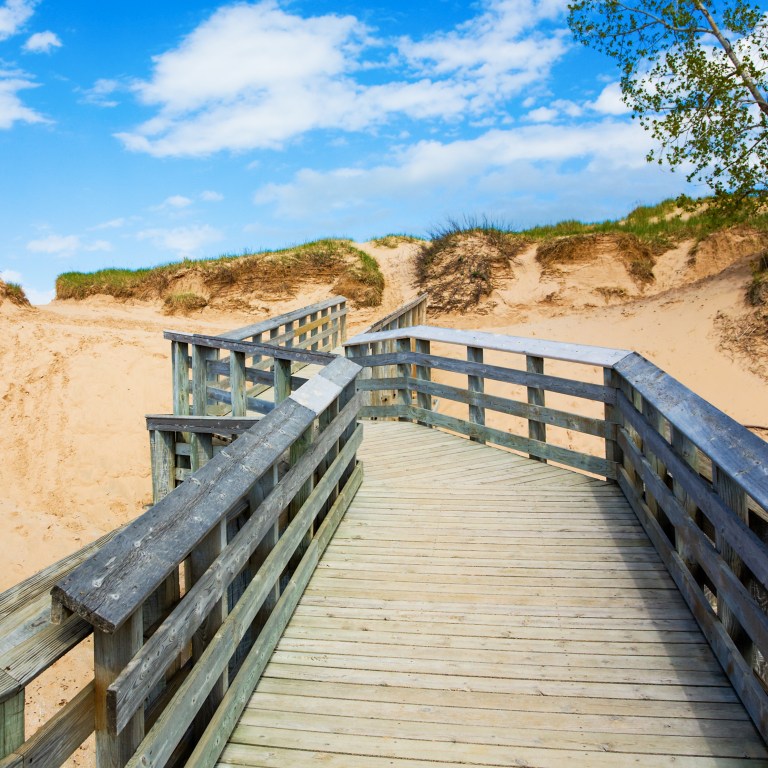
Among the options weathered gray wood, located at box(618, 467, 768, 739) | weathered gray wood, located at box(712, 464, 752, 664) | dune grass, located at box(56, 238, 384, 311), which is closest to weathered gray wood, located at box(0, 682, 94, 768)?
weathered gray wood, located at box(618, 467, 768, 739)

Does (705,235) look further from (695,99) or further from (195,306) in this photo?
(195,306)

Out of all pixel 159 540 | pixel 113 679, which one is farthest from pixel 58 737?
pixel 159 540

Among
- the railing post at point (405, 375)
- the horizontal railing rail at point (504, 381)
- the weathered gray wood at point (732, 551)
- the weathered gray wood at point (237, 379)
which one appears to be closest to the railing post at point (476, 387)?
the horizontal railing rail at point (504, 381)

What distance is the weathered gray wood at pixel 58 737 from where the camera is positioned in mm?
1611

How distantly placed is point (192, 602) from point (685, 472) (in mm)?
2759

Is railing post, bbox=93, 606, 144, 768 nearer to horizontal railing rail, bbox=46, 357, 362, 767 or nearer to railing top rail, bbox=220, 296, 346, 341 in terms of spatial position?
horizontal railing rail, bbox=46, 357, 362, 767

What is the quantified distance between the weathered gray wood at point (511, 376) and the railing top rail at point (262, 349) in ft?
6.11

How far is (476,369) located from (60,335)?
1180 centimetres

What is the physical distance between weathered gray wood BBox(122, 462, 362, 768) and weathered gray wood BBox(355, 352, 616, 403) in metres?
2.90

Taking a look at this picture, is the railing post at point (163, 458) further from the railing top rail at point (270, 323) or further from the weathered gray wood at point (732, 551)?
the weathered gray wood at point (732, 551)

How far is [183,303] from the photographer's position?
23.2 meters

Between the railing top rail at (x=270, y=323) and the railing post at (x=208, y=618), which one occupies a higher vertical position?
the railing top rail at (x=270, y=323)

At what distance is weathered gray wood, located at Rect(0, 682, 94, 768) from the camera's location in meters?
1.61

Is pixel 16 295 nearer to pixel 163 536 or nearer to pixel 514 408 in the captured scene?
pixel 514 408
